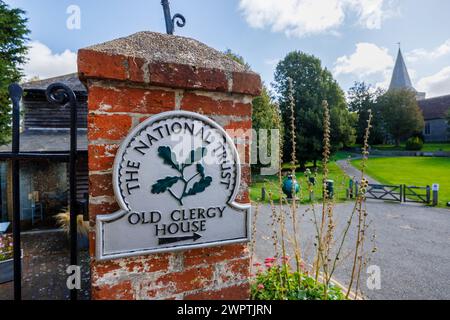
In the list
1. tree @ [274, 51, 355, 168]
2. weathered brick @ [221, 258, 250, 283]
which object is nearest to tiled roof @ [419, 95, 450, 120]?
tree @ [274, 51, 355, 168]

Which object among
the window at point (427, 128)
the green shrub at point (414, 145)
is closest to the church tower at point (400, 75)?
the window at point (427, 128)

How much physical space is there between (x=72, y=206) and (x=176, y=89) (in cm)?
72

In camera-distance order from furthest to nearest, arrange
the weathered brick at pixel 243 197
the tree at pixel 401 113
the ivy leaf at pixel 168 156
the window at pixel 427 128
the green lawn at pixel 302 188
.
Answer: the window at pixel 427 128 < the tree at pixel 401 113 < the green lawn at pixel 302 188 < the weathered brick at pixel 243 197 < the ivy leaf at pixel 168 156

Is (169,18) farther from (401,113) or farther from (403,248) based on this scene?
(401,113)

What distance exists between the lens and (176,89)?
4.23ft

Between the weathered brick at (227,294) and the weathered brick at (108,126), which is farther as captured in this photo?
the weathered brick at (227,294)

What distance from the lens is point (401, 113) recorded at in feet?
123

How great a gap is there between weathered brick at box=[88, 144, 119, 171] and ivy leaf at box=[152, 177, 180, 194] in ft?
0.69

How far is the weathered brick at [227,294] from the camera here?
1354mm

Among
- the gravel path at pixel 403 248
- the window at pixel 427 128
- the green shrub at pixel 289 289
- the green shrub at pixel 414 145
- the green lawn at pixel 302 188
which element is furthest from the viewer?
the window at pixel 427 128

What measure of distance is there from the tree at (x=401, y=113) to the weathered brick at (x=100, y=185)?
44293mm

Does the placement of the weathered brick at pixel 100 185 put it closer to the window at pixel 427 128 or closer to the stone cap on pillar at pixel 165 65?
the stone cap on pillar at pixel 165 65

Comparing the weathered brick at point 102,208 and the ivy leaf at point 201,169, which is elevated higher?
the ivy leaf at point 201,169
